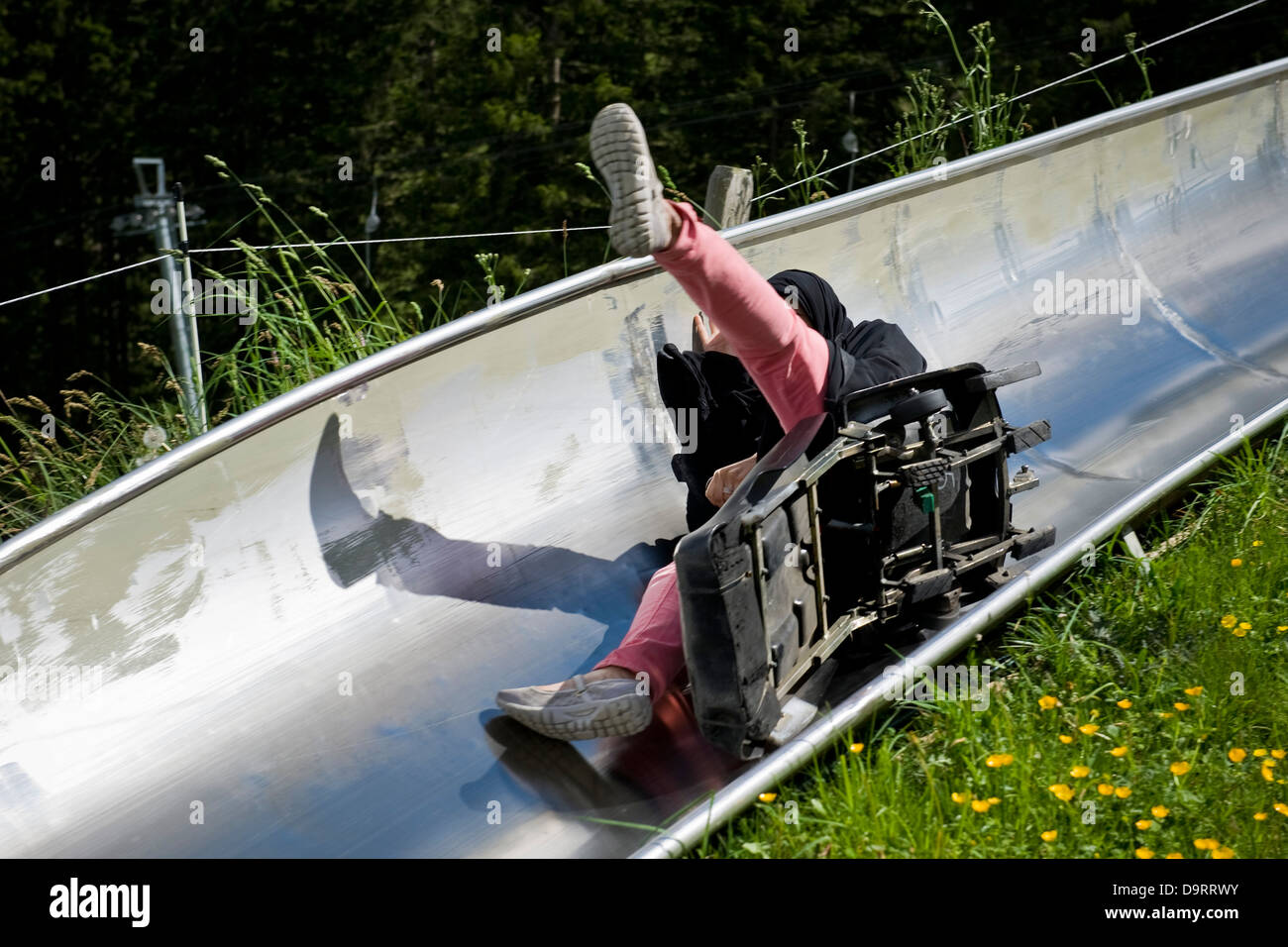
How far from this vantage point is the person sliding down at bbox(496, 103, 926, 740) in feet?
7.44

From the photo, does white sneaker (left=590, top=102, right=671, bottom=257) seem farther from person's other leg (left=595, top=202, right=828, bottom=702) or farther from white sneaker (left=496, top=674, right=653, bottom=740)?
white sneaker (left=496, top=674, right=653, bottom=740)

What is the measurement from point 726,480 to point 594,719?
729 mm

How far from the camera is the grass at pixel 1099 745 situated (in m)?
2.27

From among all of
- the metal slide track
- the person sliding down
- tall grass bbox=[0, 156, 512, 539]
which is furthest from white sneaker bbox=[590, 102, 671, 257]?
tall grass bbox=[0, 156, 512, 539]

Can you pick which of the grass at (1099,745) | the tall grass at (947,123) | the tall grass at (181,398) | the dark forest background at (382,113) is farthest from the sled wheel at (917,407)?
the dark forest background at (382,113)

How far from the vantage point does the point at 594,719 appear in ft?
8.37

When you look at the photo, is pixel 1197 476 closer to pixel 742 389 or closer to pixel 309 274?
pixel 742 389

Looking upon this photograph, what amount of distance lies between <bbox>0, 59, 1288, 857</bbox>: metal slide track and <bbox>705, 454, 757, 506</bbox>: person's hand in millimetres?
430

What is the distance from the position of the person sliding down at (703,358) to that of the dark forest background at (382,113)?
63.6 feet

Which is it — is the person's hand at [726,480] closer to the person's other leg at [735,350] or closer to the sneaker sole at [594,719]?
the person's other leg at [735,350]

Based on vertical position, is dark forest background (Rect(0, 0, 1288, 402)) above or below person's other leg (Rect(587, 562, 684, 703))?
above

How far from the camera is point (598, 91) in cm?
2442

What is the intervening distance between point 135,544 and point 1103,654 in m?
2.17
